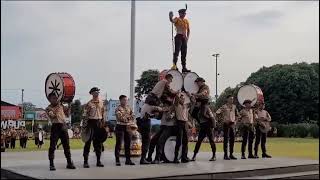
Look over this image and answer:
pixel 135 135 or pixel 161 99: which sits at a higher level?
pixel 161 99

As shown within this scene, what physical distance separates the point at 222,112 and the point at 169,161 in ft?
7.38

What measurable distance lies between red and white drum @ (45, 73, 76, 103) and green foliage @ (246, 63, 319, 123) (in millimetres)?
44416

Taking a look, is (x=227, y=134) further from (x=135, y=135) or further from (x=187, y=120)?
(x=135, y=135)

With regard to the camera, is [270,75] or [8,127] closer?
[8,127]

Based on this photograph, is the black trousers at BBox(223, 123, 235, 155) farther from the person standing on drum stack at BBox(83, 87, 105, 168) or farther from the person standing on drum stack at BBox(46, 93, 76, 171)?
the person standing on drum stack at BBox(46, 93, 76, 171)

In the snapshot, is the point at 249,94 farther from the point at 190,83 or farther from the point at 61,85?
the point at 61,85

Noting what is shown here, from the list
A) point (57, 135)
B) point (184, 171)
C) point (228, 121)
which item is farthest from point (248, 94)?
point (57, 135)

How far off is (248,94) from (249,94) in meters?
0.05

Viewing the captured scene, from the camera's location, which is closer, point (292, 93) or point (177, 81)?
point (177, 81)

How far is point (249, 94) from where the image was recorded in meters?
15.6

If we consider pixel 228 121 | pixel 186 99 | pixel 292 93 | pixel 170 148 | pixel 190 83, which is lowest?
pixel 170 148

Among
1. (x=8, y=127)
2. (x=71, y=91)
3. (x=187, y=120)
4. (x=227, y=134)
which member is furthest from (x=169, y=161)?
(x=8, y=127)

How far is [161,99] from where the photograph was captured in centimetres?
1284

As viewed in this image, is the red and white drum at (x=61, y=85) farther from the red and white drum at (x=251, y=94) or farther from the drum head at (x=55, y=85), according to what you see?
the red and white drum at (x=251, y=94)
